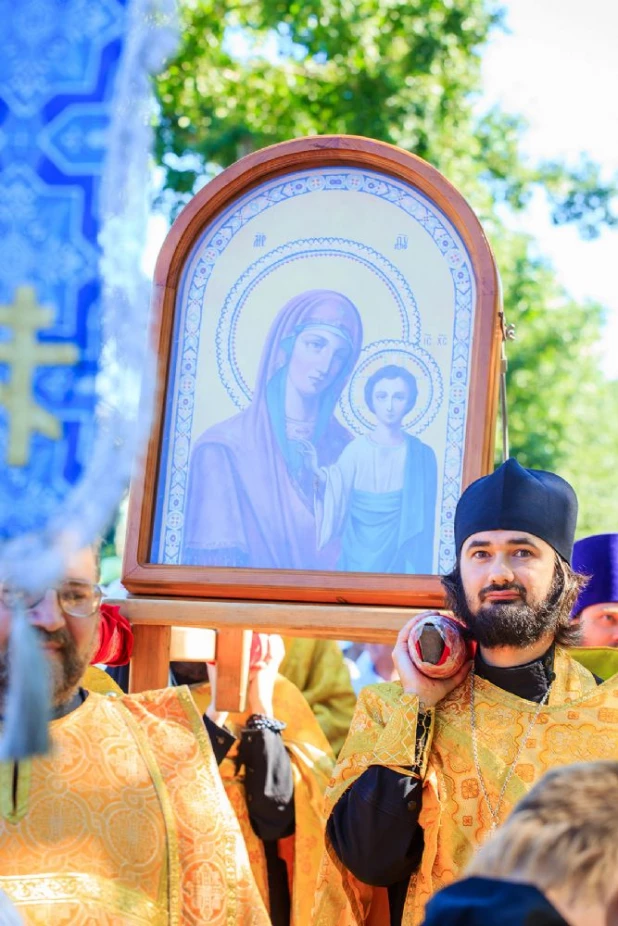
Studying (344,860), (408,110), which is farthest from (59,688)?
(408,110)

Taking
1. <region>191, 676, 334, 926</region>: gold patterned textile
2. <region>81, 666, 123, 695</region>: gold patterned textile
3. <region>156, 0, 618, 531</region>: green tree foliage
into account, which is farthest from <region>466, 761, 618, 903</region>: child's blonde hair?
<region>156, 0, 618, 531</region>: green tree foliage

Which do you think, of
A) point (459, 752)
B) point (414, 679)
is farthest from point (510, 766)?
point (414, 679)

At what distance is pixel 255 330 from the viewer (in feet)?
14.6

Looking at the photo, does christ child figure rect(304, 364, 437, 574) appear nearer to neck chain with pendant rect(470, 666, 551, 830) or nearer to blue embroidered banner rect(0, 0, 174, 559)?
neck chain with pendant rect(470, 666, 551, 830)

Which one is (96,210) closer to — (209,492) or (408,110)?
(209,492)

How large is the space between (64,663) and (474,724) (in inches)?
43.8

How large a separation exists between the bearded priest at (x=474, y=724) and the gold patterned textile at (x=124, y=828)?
0.38 m

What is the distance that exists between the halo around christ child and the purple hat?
1115mm

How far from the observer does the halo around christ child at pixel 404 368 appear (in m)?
4.29

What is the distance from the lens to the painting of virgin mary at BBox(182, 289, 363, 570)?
14.0 ft

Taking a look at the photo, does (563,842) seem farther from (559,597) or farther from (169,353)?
(169,353)

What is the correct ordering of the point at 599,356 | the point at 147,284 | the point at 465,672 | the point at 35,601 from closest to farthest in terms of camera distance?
the point at 147,284, the point at 35,601, the point at 465,672, the point at 599,356

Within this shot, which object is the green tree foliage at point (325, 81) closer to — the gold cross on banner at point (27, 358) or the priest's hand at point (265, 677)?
the priest's hand at point (265, 677)

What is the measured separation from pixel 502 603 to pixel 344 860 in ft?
2.46
